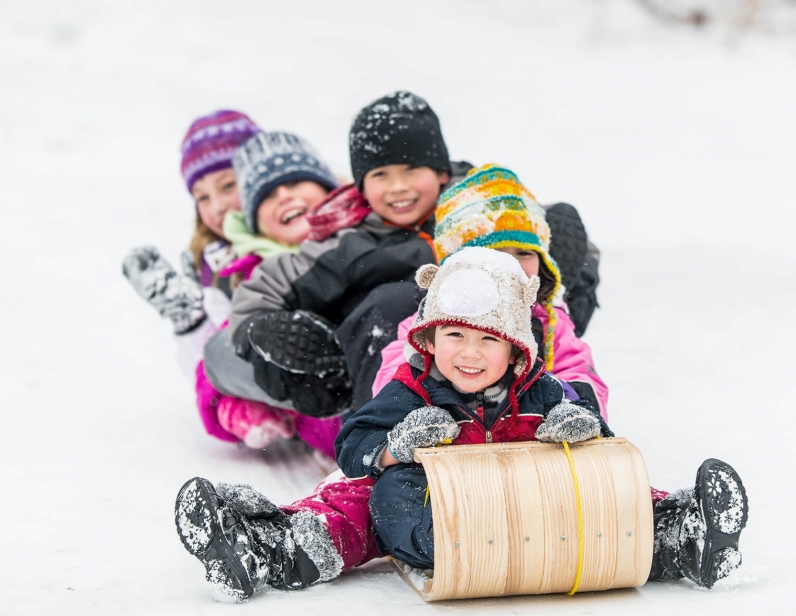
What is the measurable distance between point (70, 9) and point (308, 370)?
329 inches

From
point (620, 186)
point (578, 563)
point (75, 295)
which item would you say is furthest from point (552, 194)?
point (578, 563)

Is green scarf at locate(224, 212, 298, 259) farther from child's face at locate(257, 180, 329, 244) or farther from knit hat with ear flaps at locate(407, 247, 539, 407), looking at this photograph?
knit hat with ear flaps at locate(407, 247, 539, 407)

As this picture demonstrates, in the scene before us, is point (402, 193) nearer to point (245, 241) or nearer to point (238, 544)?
point (245, 241)

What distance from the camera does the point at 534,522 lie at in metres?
1.92

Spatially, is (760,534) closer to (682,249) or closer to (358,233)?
(358,233)

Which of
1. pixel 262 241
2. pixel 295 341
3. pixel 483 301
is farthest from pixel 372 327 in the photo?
pixel 262 241

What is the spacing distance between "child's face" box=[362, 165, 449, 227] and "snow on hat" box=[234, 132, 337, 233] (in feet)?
2.26

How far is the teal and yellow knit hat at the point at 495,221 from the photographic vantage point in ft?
8.68

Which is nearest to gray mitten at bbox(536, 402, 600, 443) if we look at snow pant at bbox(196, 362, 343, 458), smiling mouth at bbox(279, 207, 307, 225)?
snow pant at bbox(196, 362, 343, 458)

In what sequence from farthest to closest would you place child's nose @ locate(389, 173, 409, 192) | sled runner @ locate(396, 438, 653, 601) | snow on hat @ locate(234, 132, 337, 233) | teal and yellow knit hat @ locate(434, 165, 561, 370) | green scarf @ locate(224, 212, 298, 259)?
snow on hat @ locate(234, 132, 337, 233), green scarf @ locate(224, 212, 298, 259), child's nose @ locate(389, 173, 409, 192), teal and yellow knit hat @ locate(434, 165, 561, 370), sled runner @ locate(396, 438, 653, 601)

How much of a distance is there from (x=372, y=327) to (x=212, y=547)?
3.54 feet

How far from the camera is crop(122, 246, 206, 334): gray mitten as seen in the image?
3938 mm

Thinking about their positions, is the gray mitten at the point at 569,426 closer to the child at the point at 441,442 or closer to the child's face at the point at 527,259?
the child at the point at 441,442

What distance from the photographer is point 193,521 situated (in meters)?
1.96
